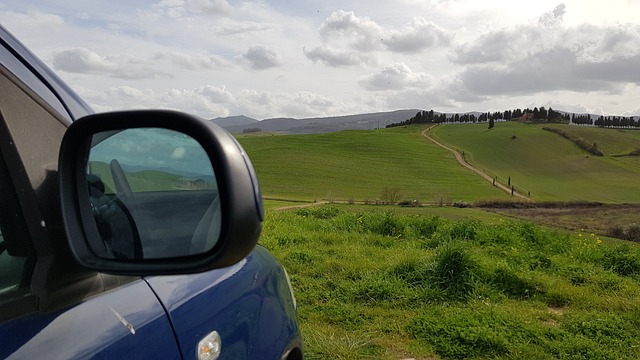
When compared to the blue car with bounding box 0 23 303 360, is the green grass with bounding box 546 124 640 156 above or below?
below

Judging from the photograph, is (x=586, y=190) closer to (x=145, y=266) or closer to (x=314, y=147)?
(x=314, y=147)

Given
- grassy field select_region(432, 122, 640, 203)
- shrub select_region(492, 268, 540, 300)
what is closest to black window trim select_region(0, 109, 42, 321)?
shrub select_region(492, 268, 540, 300)

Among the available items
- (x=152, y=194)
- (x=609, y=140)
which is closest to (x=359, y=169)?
(x=609, y=140)

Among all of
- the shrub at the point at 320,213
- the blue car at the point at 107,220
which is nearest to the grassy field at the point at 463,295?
the shrub at the point at 320,213

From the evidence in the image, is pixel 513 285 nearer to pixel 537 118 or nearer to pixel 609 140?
pixel 609 140

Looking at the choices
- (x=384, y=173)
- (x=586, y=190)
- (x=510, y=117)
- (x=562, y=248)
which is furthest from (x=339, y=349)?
(x=510, y=117)

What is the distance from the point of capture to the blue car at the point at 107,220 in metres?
1.14

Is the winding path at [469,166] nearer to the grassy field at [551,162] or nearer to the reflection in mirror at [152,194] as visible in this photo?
the grassy field at [551,162]

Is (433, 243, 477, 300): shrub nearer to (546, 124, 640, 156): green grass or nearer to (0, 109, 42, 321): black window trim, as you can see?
(0, 109, 42, 321): black window trim

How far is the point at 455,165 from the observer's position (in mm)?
67000

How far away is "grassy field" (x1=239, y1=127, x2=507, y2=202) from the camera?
48250 millimetres

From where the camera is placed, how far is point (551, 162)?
7462cm

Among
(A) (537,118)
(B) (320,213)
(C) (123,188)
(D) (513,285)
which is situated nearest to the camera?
(C) (123,188)

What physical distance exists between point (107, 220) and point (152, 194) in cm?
18
